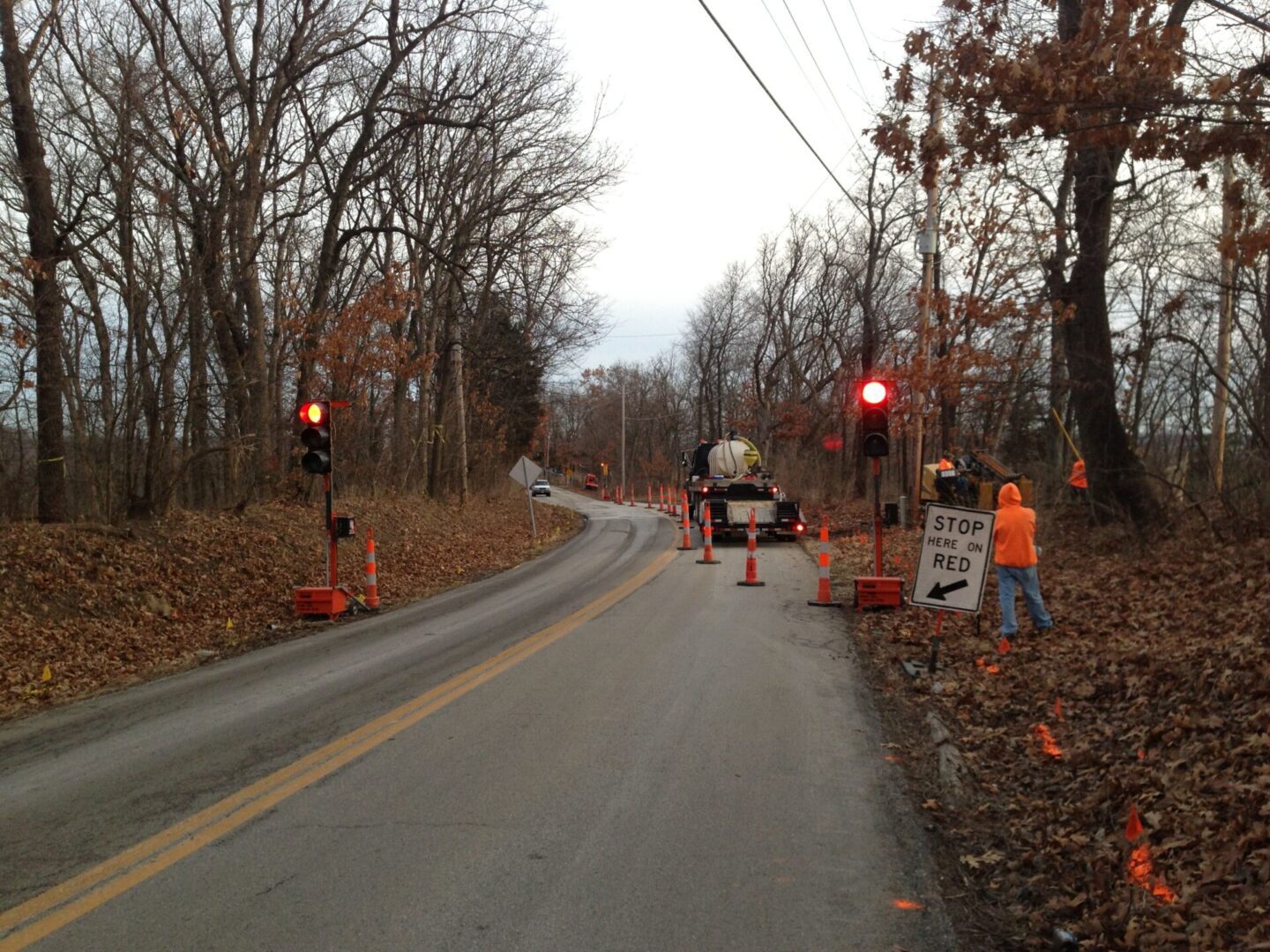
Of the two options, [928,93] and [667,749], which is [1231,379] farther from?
[667,749]

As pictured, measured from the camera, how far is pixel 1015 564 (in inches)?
409

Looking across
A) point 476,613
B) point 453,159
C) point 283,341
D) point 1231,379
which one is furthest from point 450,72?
point 1231,379

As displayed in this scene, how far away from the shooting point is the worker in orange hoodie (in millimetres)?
10336

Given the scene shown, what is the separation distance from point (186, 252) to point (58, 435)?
9.86 m

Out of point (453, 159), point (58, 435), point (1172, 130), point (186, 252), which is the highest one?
point (453, 159)

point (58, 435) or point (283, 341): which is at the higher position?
point (283, 341)

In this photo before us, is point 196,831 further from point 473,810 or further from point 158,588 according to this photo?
point 158,588

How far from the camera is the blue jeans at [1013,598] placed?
33.9 ft

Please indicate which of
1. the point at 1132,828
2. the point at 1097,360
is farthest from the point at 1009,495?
the point at 1132,828

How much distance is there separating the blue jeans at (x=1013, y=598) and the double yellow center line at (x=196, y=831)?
5.65m

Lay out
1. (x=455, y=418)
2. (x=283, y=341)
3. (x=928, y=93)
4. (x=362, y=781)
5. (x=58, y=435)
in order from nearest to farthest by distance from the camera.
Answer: (x=362, y=781) < (x=928, y=93) < (x=58, y=435) < (x=283, y=341) < (x=455, y=418)

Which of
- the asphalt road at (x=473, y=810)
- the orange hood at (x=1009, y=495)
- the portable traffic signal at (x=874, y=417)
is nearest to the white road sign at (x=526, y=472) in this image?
the portable traffic signal at (x=874, y=417)

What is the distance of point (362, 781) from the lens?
614 cm

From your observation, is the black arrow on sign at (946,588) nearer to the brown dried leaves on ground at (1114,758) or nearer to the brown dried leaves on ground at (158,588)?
the brown dried leaves on ground at (1114,758)
